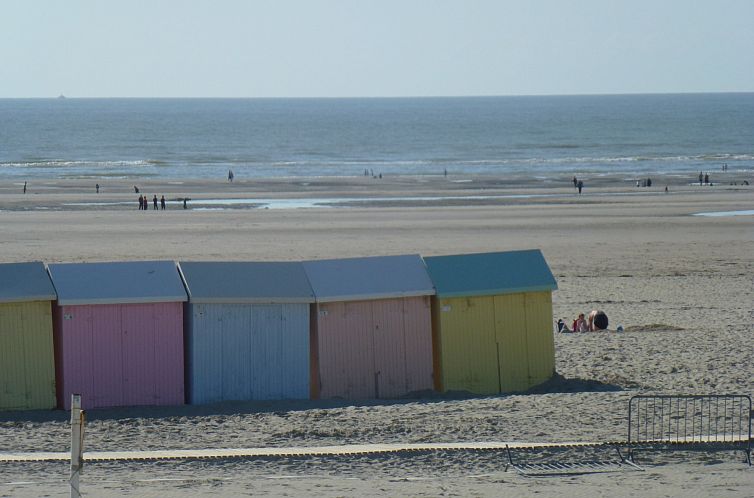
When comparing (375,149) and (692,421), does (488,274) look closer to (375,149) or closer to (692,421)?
(692,421)

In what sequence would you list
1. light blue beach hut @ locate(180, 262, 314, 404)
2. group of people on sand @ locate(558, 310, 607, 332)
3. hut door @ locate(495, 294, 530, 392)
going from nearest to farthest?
1. light blue beach hut @ locate(180, 262, 314, 404)
2. hut door @ locate(495, 294, 530, 392)
3. group of people on sand @ locate(558, 310, 607, 332)

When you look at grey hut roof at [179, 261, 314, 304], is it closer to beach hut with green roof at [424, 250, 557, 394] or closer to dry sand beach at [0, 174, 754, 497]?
dry sand beach at [0, 174, 754, 497]

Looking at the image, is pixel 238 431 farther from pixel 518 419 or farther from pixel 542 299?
pixel 542 299

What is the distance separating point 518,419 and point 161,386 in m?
4.94

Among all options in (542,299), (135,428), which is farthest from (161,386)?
(542,299)

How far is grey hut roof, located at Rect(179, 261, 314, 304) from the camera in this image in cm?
1452

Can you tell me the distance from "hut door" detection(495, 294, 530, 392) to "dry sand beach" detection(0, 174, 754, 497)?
0.45 metres

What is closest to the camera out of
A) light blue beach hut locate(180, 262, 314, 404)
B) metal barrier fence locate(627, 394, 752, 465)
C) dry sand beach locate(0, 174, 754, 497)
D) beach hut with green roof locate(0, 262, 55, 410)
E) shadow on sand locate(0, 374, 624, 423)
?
dry sand beach locate(0, 174, 754, 497)

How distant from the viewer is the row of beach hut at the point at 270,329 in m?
14.1

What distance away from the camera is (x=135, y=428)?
42.2ft

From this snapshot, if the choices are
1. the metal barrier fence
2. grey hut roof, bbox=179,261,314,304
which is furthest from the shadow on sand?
the metal barrier fence

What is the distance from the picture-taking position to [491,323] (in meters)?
15.6

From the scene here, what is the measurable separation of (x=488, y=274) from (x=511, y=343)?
42.6 inches

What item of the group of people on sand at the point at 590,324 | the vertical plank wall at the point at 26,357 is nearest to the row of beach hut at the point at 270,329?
Answer: the vertical plank wall at the point at 26,357
